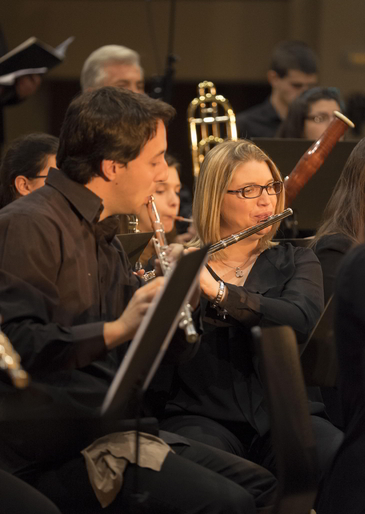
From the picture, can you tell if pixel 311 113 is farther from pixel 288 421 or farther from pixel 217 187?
pixel 288 421

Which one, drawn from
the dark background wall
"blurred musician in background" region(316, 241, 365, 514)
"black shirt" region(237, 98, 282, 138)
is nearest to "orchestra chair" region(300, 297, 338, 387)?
"blurred musician in background" region(316, 241, 365, 514)

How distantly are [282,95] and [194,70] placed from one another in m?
1.95

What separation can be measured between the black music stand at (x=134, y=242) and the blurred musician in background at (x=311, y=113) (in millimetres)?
1593

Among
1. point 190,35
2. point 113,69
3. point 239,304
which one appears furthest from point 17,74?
point 190,35

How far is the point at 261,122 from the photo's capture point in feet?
14.7

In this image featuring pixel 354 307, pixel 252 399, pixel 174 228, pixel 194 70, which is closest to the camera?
pixel 354 307

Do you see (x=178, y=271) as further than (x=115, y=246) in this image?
No

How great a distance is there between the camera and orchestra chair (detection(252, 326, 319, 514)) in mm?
1622

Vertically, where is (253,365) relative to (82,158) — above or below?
below

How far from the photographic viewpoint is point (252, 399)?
6.97ft

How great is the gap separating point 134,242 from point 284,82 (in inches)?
106

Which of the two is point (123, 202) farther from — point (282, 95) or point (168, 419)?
point (282, 95)

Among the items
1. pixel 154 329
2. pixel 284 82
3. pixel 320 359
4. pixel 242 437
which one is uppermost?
pixel 154 329

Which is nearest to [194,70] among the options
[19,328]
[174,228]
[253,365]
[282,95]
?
[282,95]
